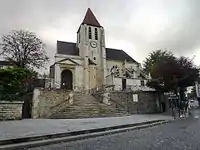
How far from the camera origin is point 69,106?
1833cm

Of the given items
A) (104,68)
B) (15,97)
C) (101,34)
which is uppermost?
(101,34)

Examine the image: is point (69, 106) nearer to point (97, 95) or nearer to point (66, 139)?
point (97, 95)

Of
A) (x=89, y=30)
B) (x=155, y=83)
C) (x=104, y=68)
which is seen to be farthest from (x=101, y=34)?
(x=155, y=83)

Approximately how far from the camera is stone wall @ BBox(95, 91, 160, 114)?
72.3 ft

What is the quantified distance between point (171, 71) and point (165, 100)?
4.48 meters

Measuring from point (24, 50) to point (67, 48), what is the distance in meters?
17.1

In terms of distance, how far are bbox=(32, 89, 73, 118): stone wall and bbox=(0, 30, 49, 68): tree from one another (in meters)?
8.94

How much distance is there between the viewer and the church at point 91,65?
117ft

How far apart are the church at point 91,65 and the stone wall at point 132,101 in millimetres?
8537

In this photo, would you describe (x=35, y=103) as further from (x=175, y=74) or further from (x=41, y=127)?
(x=175, y=74)

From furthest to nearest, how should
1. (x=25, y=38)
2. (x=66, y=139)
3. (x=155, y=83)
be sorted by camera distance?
(x=25, y=38) < (x=155, y=83) < (x=66, y=139)

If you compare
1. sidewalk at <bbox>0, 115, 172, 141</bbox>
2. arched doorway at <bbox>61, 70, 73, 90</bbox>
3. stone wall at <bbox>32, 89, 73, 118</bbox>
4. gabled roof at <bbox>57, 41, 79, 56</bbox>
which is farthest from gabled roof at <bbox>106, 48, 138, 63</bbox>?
sidewalk at <bbox>0, 115, 172, 141</bbox>

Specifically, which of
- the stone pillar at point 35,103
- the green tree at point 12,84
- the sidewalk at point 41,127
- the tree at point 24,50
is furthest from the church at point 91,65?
the sidewalk at point 41,127

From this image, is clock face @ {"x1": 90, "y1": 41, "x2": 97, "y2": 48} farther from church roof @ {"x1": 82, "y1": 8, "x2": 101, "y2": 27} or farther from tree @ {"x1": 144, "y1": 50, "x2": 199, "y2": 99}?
tree @ {"x1": 144, "y1": 50, "x2": 199, "y2": 99}
